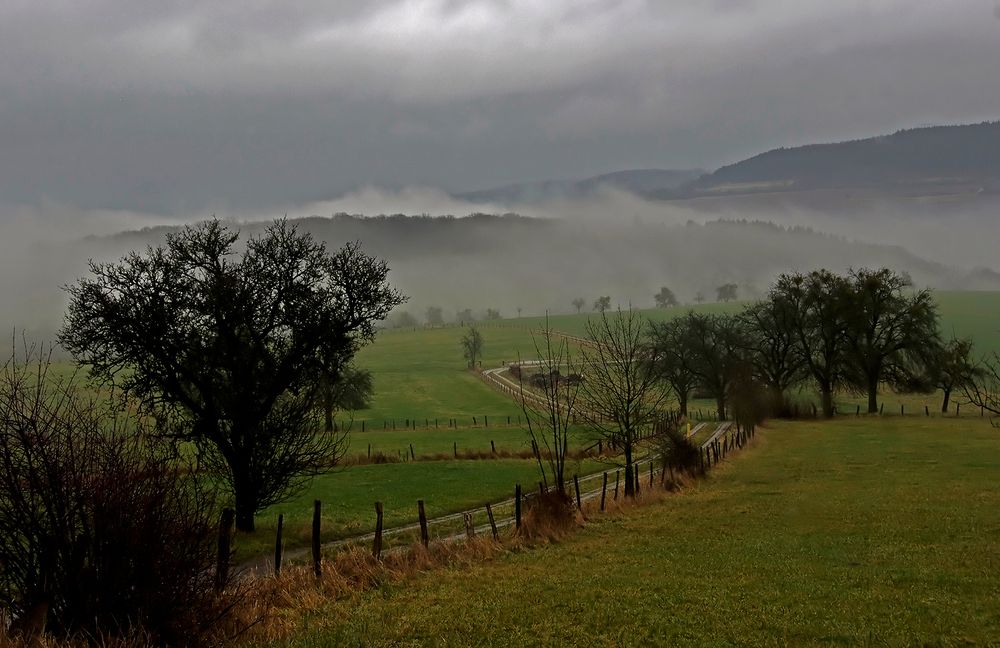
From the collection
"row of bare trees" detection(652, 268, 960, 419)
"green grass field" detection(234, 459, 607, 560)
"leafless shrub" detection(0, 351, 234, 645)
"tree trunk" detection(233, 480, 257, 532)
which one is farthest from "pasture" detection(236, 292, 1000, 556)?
"leafless shrub" detection(0, 351, 234, 645)

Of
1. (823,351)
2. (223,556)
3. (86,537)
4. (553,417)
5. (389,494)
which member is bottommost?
(389,494)

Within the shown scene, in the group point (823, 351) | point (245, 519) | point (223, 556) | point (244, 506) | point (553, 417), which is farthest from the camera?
point (823, 351)

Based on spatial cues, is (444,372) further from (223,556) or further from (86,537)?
(86,537)

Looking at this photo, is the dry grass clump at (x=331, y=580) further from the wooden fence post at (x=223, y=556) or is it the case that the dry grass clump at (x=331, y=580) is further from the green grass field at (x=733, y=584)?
the wooden fence post at (x=223, y=556)

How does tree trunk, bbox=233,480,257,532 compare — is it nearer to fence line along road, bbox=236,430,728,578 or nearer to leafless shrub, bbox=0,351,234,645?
fence line along road, bbox=236,430,728,578

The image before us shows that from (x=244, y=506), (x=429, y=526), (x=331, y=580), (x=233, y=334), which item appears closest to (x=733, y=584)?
(x=331, y=580)

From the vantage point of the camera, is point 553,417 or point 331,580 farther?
point 553,417

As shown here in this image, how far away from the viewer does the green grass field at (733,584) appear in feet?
42.7

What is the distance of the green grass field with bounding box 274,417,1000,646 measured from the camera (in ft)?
42.7

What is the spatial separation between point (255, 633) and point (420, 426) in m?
72.6

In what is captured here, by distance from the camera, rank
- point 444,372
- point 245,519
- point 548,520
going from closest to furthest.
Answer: point 548,520 < point 245,519 < point 444,372

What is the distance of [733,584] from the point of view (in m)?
16.4

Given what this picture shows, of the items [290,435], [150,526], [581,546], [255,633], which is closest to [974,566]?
[581,546]

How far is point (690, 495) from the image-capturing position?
1351 inches
